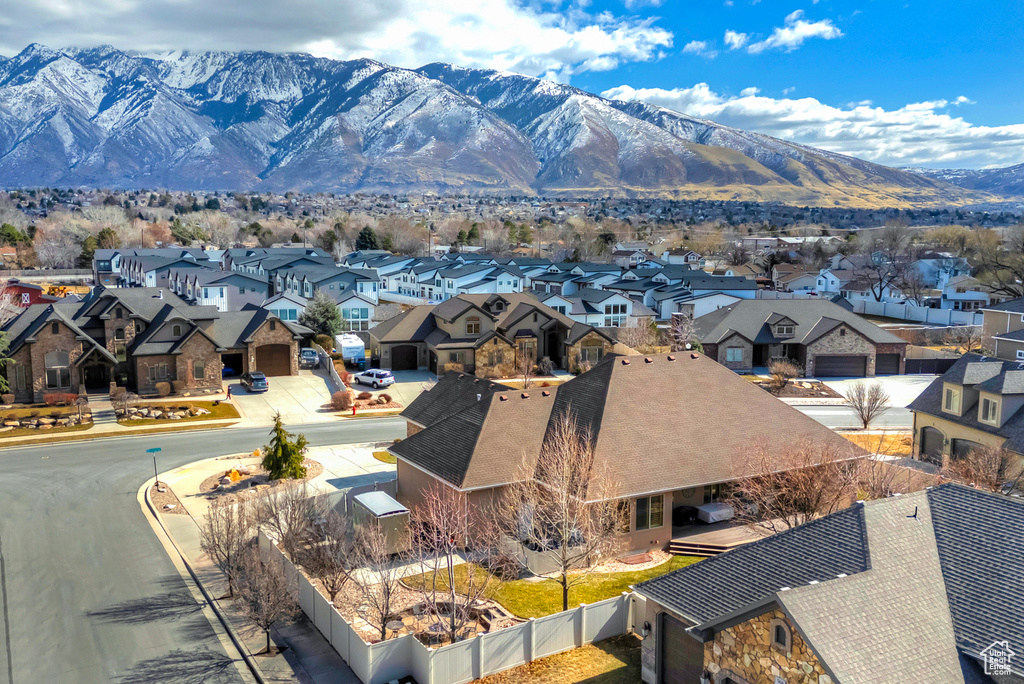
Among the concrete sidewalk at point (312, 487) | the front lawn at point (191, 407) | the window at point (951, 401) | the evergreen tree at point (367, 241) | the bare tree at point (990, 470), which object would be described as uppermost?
the evergreen tree at point (367, 241)

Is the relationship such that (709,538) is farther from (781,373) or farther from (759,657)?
(781,373)

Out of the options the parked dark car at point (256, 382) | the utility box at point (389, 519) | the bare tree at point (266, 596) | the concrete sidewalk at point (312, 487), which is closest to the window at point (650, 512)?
the utility box at point (389, 519)

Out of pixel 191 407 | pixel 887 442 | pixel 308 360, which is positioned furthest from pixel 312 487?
pixel 887 442

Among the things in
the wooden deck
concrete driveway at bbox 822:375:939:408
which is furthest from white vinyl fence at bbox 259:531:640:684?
concrete driveway at bbox 822:375:939:408

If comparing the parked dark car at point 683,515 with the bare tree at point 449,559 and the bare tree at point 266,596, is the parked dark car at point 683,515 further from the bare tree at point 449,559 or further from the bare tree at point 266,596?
the bare tree at point 266,596

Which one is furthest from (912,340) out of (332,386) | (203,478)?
(203,478)

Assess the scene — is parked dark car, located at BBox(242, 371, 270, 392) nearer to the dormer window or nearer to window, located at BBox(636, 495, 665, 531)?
window, located at BBox(636, 495, 665, 531)
